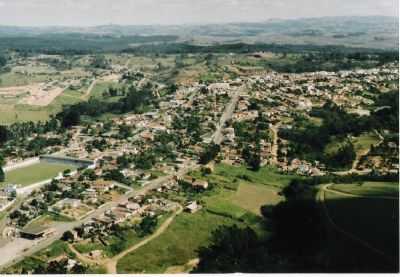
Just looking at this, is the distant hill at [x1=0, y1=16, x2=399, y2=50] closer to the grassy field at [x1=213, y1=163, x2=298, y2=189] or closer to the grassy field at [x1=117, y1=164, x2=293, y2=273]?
the grassy field at [x1=213, y1=163, x2=298, y2=189]

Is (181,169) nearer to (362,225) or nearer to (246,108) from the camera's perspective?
(362,225)

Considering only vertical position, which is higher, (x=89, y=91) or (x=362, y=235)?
(x=362, y=235)

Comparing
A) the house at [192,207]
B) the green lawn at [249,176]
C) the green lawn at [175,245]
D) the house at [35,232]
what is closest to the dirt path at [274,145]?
the green lawn at [249,176]

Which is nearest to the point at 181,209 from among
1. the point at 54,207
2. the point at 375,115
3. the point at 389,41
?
the point at 54,207

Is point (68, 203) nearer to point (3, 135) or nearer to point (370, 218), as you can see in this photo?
point (370, 218)

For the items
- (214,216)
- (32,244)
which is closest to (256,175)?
(214,216)

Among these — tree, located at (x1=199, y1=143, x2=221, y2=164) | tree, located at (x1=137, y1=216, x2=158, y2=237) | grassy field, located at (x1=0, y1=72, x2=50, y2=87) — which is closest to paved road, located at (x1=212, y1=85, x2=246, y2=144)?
tree, located at (x1=199, y1=143, x2=221, y2=164)
